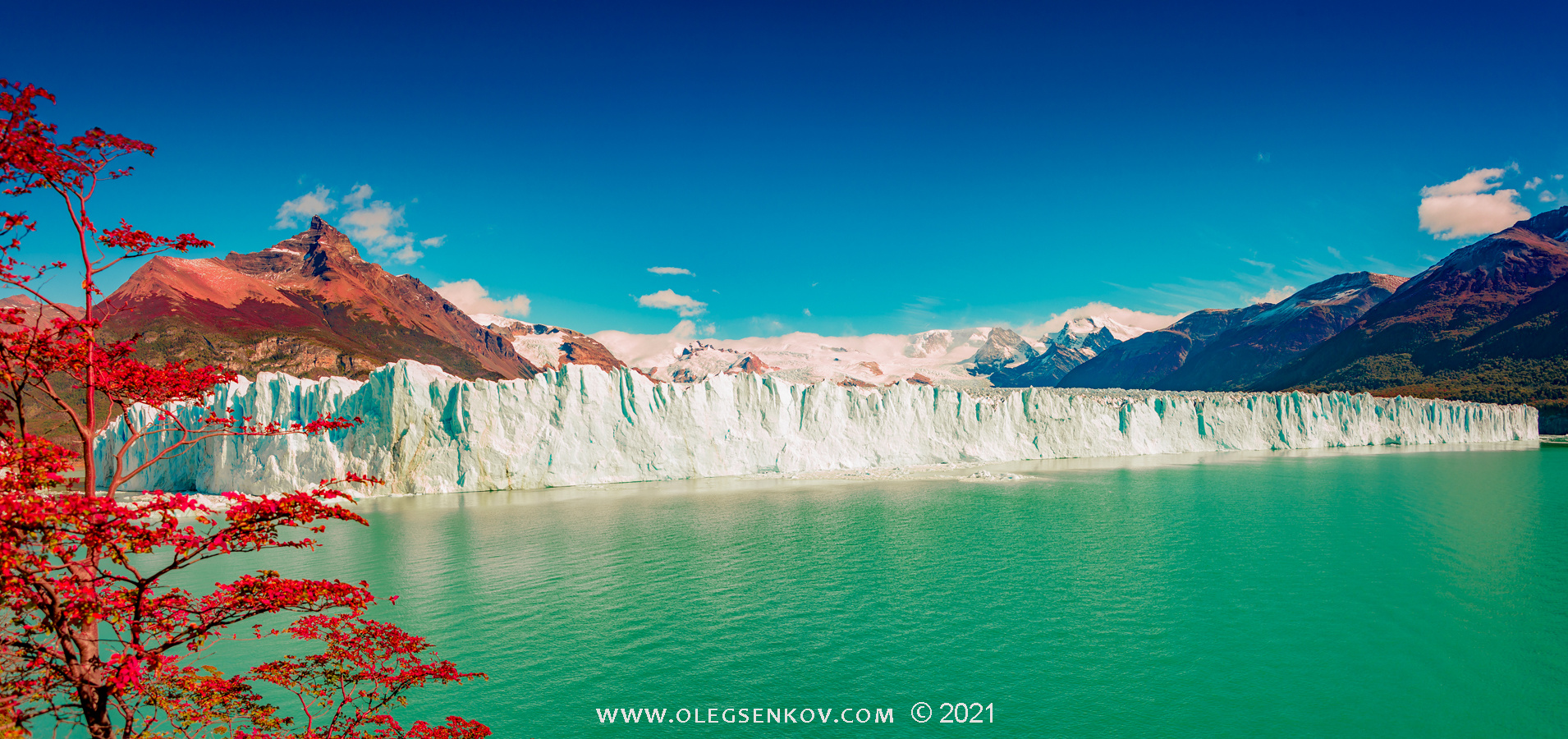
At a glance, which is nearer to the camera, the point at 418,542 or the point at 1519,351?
the point at 418,542

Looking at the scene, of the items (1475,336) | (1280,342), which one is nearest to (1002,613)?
(1475,336)

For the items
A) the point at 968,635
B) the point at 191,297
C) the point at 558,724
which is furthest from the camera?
the point at 191,297

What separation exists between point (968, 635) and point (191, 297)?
146376 mm

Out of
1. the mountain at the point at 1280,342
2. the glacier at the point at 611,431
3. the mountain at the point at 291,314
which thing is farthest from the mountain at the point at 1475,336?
the mountain at the point at 291,314

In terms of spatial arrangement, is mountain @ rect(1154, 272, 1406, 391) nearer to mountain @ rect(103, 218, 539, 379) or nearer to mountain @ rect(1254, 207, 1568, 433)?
mountain @ rect(1254, 207, 1568, 433)

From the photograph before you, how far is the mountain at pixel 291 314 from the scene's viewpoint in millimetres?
95062

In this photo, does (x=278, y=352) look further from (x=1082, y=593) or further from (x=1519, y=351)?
(x=1519, y=351)

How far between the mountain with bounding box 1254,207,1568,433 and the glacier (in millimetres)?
64895

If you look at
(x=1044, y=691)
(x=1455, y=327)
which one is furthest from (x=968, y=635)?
(x=1455, y=327)

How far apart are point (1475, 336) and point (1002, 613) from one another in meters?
152

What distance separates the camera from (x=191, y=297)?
11500cm

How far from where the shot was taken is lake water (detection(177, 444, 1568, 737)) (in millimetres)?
11422

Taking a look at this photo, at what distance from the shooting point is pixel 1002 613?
52.1 feet

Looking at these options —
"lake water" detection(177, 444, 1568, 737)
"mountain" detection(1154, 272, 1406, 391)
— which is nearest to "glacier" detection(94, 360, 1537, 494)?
"lake water" detection(177, 444, 1568, 737)
